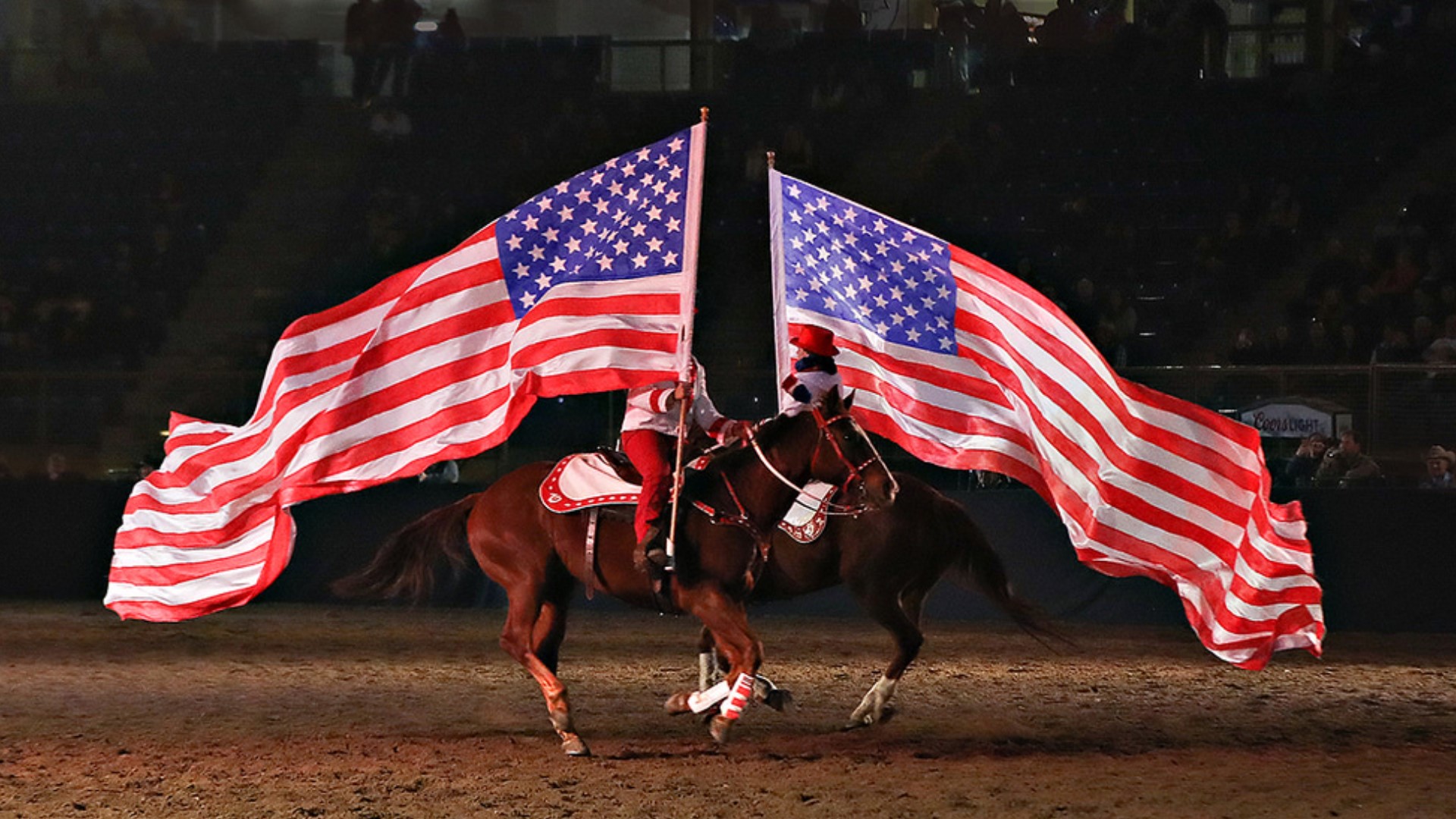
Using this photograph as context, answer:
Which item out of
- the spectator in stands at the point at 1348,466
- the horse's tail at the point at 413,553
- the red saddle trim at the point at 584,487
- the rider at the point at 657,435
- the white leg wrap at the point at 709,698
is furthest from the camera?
the spectator in stands at the point at 1348,466

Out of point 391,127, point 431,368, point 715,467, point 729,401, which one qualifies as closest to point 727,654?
point 715,467

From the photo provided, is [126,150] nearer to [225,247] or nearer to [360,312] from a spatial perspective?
[225,247]

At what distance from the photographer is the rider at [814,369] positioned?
344 inches

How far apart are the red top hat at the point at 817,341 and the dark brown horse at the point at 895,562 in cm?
207

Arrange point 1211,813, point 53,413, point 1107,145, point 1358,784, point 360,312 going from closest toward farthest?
1. point 1211,813
2. point 1358,784
3. point 360,312
4. point 53,413
5. point 1107,145

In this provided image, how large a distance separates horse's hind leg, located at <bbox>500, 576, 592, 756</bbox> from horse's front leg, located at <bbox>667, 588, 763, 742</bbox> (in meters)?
0.69

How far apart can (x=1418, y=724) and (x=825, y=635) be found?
18.6 ft

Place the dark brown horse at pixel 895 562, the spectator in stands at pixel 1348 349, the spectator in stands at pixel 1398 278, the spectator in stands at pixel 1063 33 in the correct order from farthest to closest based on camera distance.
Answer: the spectator in stands at pixel 1063 33, the spectator in stands at pixel 1398 278, the spectator in stands at pixel 1348 349, the dark brown horse at pixel 895 562

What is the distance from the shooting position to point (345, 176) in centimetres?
2488

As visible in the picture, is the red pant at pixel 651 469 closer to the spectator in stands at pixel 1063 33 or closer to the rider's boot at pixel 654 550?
the rider's boot at pixel 654 550

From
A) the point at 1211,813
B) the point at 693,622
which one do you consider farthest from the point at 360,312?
the point at 693,622

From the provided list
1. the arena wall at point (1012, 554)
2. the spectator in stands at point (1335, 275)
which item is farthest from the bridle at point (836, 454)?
the spectator in stands at point (1335, 275)

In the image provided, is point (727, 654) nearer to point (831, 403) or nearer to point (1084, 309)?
point (831, 403)

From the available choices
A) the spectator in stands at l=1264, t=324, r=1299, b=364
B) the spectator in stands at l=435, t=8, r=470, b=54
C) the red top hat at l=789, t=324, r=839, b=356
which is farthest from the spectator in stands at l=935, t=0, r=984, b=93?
the red top hat at l=789, t=324, r=839, b=356
